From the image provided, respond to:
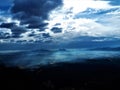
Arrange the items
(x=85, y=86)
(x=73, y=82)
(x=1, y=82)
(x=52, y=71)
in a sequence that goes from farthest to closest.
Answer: (x=52, y=71), (x=73, y=82), (x=85, y=86), (x=1, y=82)

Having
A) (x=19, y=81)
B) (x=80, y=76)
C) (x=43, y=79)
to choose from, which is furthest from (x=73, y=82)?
(x=19, y=81)

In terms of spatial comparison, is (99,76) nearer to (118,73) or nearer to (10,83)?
(118,73)

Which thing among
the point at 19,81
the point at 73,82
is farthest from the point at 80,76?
the point at 19,81

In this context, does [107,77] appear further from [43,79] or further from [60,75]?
[43,79]

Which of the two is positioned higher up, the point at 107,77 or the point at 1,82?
the point at 1,82

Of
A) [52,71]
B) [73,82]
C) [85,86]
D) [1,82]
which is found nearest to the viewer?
[1,82]

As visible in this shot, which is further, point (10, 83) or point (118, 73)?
point (118, 73)

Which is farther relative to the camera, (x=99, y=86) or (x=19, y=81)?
(x=99, y=86)

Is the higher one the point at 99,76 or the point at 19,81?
the point at 19,81
